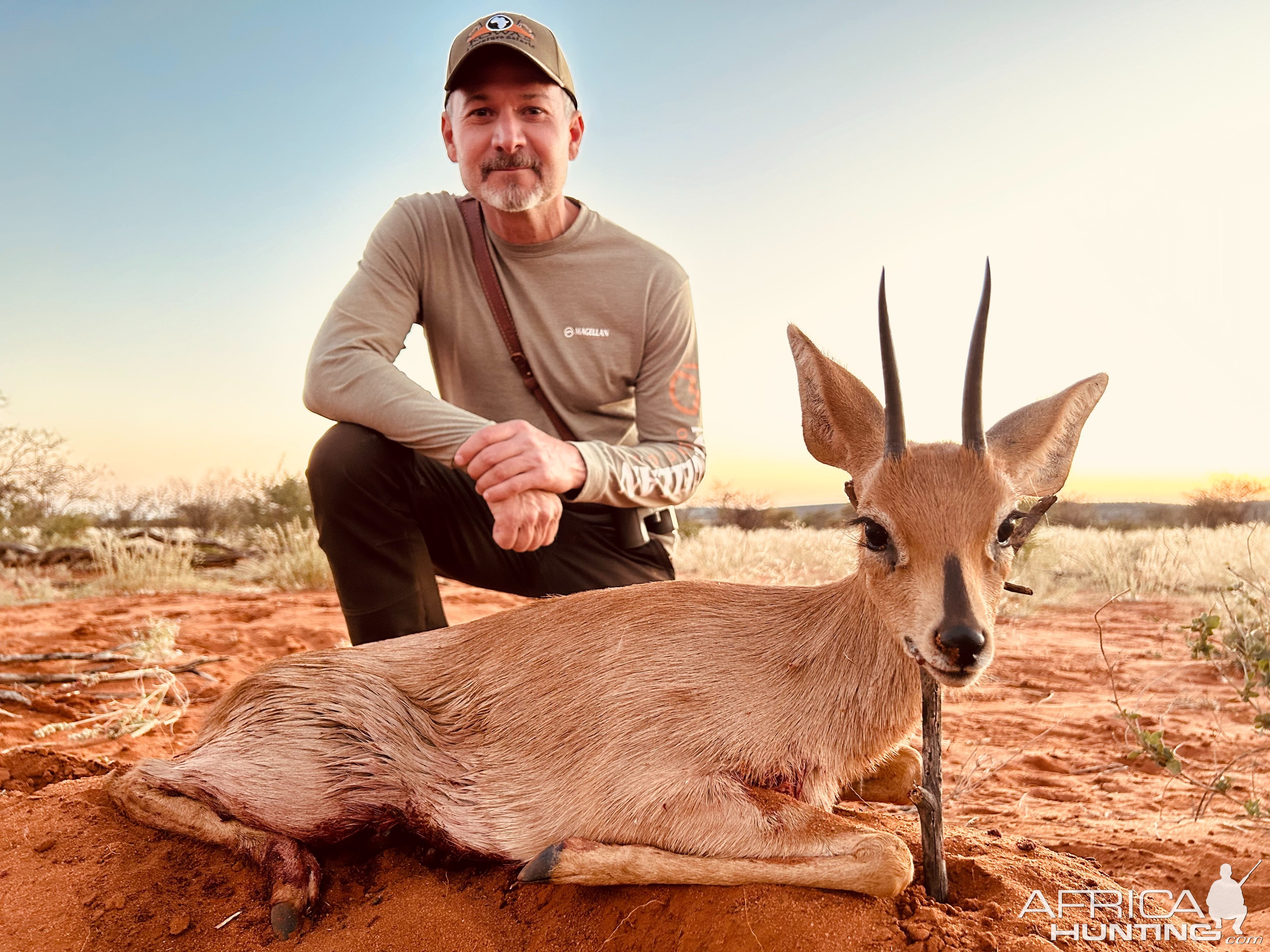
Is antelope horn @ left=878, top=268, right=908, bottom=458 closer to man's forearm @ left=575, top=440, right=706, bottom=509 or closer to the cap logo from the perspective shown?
man's forearm @ left=575, top=440, right=706, bottom=509

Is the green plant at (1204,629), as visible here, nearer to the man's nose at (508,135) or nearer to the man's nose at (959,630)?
the man's nose at (959,630)

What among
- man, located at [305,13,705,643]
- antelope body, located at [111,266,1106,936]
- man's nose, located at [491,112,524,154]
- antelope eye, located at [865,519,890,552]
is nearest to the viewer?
antelope body, located at [111,266,1106,936]

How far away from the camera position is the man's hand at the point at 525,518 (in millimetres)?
3701

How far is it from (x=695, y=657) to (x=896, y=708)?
0.69 m

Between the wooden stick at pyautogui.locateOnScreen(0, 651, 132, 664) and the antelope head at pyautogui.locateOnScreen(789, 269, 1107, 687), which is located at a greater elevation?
the antelope head at pyautogui.locateOnScreen(789, 269, 1107, 687)

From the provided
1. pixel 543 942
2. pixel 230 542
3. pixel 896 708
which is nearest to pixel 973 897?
pixel 896 708

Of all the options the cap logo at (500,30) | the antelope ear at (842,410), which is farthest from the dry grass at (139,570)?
the antelope ear at (842,410)

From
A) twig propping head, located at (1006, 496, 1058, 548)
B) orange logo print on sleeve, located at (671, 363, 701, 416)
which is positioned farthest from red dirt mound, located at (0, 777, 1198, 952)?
orange logo print on sleeve, located at (671, 363, 701, 416)

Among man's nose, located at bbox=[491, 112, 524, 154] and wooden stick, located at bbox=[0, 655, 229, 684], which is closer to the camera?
man's nose, located at bbox=[491, 112, 524, 154]

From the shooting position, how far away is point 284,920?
2719mm

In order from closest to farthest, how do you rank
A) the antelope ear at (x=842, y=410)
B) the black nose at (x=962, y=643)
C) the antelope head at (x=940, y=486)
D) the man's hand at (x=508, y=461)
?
the black nose at (x=962, y=643), the antelope head at (x=940, y=486), the antelope ear at (x=842, y=410), the man's hand at (x=508, y=461)

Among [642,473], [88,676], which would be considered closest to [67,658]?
[88,676]

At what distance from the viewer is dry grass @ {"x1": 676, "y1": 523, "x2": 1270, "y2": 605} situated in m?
11.1

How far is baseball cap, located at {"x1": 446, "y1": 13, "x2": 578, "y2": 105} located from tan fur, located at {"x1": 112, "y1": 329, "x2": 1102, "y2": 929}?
105 inches
